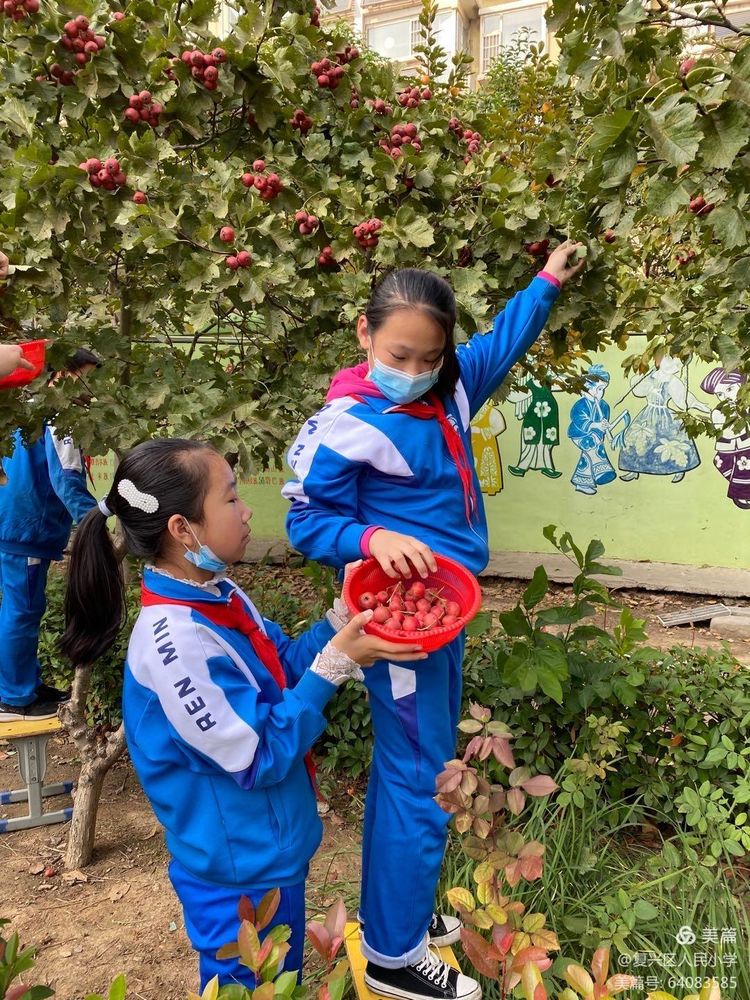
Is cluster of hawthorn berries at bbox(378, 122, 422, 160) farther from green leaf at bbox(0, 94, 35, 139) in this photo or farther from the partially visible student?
the partially visible student

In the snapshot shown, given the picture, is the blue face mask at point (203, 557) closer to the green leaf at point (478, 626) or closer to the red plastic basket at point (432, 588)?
the red plastic basket at point (432, 588)

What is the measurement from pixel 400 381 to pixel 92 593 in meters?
0.89

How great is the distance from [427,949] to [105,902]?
150 cm

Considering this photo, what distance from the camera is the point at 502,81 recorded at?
8961 mm

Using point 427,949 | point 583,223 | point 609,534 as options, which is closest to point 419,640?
point 427,949

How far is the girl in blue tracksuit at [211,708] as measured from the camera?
150 centimetres

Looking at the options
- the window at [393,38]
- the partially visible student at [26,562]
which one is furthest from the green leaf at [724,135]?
the window at [393,38]

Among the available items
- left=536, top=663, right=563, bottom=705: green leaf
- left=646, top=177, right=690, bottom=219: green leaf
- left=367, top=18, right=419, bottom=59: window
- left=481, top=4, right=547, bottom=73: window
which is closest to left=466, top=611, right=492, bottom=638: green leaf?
Result: left=536, top=663, right=563, bottom=705: green leaf

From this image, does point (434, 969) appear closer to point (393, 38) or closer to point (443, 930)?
point (443, 930)

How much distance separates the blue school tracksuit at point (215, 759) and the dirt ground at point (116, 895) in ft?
3.29

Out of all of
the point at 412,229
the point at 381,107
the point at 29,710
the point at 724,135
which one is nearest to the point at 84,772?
the point at 29,710

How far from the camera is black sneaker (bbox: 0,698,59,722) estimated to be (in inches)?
146

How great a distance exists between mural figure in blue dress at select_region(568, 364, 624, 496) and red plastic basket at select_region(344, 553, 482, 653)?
20.1ft

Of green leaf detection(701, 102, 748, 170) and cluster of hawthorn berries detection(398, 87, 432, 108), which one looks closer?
green leaf detection(701, 102, 748, 170)
